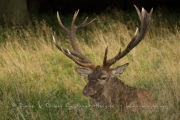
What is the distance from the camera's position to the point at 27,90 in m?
7.32

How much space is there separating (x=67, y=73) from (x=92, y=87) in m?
2.45

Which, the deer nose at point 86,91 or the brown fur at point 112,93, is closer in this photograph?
the deer nose at point 86,91

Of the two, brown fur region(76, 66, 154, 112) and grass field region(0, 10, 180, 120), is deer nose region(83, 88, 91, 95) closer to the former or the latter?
brown fur region(76, 66, 154, 112)

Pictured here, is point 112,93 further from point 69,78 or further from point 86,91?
point 69,78

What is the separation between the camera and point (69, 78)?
851cm

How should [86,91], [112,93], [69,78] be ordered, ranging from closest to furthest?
[86,91] < [112,93] < [69,78]

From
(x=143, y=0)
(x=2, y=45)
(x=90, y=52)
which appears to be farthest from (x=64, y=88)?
(x=143, y=0)

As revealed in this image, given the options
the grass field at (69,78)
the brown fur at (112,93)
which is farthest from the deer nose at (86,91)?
the grass field at (69,78)

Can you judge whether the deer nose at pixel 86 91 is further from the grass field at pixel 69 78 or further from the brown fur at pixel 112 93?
the grass field at pixel 69 78

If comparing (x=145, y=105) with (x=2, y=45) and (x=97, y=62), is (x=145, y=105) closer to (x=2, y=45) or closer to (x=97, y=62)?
(x=97, y=62)

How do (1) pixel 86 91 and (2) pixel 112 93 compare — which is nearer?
(1) pixel 86 91

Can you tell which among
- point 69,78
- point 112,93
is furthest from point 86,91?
point 69,78

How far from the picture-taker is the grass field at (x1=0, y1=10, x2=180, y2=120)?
621cm

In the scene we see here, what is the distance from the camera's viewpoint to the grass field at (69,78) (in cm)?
621
